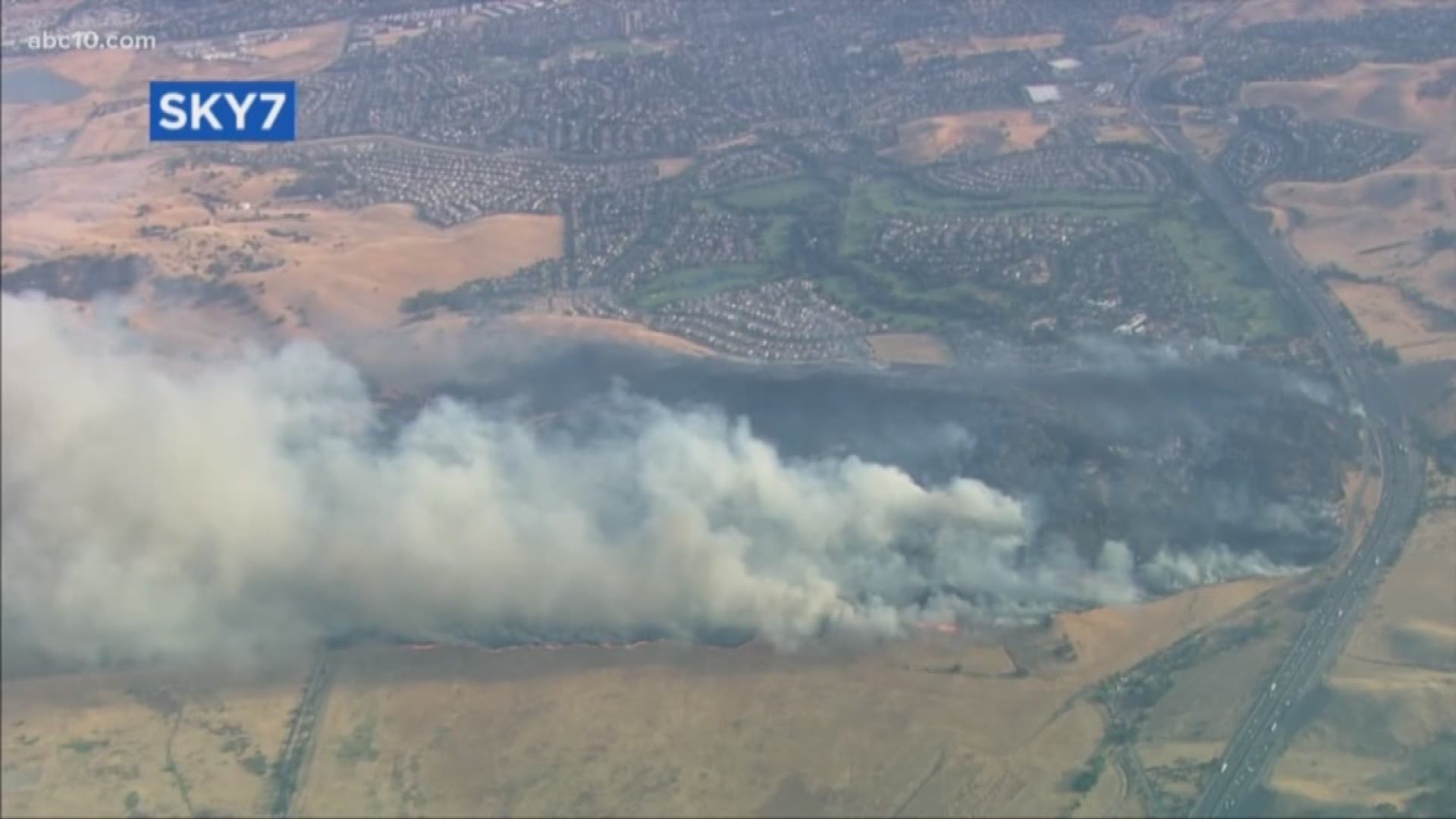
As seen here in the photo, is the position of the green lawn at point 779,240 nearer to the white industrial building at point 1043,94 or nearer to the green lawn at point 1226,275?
the green lawn at point 1226,275

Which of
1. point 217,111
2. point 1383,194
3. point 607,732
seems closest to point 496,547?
point 607,732

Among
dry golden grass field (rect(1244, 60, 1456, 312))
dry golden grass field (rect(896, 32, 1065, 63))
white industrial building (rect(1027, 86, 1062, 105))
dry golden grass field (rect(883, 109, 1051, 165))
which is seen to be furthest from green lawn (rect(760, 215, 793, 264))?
dry golden grass field (rect(1244, 60, 1456, 312))

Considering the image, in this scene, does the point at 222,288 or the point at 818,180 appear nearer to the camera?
the point at 222,288

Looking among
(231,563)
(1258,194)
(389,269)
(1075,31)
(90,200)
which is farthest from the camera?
(1075,31)

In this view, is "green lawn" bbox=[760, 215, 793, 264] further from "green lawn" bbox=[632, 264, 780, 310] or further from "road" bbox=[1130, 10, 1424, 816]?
"road" bbox=[1130, 10, 1424, 816]

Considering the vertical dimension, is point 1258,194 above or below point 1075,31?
below

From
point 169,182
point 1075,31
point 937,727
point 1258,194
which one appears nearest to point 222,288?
point 169,182

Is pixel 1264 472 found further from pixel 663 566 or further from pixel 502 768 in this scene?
pixel 502 768
